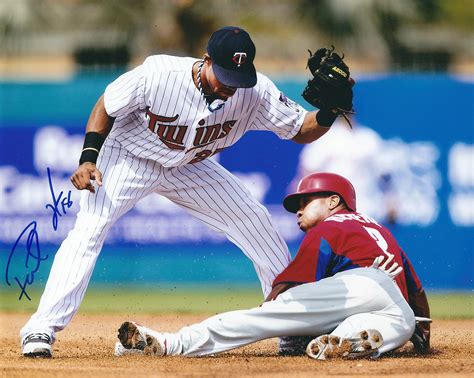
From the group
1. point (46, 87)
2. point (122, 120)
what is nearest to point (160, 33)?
point (46, 87)

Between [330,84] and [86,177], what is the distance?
1.37 meters

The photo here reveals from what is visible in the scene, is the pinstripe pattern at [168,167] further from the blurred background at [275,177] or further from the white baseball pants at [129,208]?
the blurred background at [275,177]

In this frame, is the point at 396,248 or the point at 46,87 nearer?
the point at 396,248

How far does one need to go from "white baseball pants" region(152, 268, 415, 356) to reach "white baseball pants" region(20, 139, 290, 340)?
749 mm

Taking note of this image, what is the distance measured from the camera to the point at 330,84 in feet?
18.2

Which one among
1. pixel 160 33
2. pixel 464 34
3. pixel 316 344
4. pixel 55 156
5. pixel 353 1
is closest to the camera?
pixel 316 344

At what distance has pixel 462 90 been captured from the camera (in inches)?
402

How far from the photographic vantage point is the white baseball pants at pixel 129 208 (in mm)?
5508

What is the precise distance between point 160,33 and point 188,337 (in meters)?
10.9

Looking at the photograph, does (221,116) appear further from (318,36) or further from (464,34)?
(464,34)

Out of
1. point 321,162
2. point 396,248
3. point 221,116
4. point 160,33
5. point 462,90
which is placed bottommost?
point 396,248
